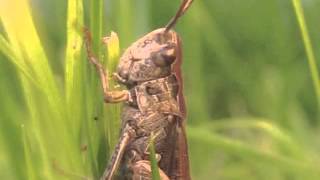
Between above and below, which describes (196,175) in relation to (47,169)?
below

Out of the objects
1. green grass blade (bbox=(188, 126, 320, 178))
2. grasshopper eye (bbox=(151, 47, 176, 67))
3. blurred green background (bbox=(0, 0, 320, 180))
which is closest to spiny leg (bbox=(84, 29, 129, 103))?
blurred green background (bbox=(0, 0, 320, 180))

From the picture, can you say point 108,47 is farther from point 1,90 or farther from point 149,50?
Answer: point 149,50

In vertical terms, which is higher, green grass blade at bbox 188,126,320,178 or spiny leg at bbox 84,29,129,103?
spiny leg at bbox 84,29,129,103

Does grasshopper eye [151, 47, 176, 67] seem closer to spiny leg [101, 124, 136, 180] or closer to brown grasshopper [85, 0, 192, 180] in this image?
brown grasshopper [85, 0, 192, 180]

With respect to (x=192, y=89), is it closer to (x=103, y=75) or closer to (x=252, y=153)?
(x=252, y=153)

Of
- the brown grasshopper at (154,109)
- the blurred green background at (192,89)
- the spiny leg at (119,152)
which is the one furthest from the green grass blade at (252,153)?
the spiny leg at (119,152)

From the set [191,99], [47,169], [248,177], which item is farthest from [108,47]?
[191,99]

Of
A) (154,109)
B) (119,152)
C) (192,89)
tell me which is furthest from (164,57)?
(192,89)

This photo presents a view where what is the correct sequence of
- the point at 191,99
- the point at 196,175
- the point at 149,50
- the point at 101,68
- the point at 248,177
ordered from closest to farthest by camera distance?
the point at 101,68, the point at 149,50, the point at 248,177, the point at 196,175, the point at 191,99
